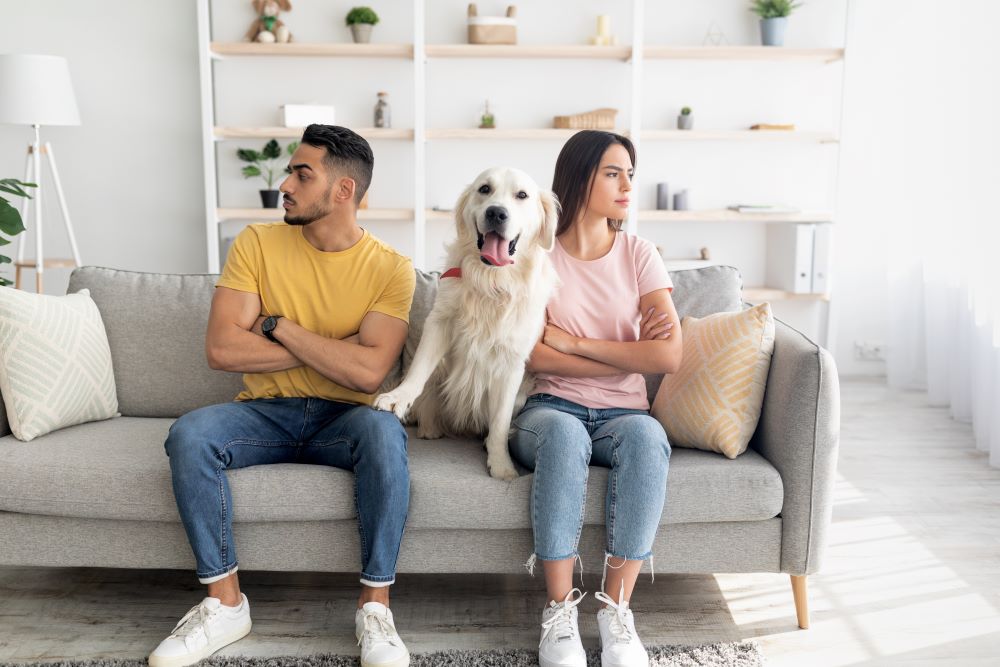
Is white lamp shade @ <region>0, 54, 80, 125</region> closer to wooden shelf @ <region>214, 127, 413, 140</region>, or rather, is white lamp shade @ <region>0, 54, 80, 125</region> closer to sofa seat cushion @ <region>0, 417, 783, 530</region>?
wooden shelf @ <region>214, 127, 413, 140</region>

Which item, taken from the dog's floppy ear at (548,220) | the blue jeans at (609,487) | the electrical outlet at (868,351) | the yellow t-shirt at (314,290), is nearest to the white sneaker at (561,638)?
the blue jeans at (609,487)

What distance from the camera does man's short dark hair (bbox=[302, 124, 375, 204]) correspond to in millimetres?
2098

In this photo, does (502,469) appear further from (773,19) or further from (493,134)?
(773,19)

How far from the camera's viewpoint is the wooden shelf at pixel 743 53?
4.33 metres

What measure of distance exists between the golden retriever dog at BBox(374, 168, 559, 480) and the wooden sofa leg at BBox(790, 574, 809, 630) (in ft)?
2.32

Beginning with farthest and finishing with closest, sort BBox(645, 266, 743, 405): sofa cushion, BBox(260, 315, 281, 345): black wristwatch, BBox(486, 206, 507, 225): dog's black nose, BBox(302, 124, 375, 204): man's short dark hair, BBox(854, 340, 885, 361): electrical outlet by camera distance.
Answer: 1. BBox(854, 340, 885, 361): electrical outlet
2. BBox(645, 266, 743, 405): sofa cushion
3. BBox(302, 124, 375, 204): man's short dark hair
4. BBox(260, 315, 281, 345): black wristwatch
5. BBox(486, 206, 507, 225): dog's black nose

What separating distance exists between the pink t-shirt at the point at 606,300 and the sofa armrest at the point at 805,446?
1.10ft

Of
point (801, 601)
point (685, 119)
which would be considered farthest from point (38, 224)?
point (801, 601)

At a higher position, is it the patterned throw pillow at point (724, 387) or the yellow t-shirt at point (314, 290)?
the yellow t-shirt at point (314, 290)

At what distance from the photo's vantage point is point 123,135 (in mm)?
4621

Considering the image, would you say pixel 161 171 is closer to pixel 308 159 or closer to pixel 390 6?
pixel 390 6

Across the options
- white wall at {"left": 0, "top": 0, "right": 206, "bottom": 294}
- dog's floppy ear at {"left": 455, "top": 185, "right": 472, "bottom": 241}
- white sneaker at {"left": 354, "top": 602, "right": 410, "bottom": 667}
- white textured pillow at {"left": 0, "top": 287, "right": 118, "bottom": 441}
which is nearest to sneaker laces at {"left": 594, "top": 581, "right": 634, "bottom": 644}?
white sneaker at {"left": 354, "top": 602, "right": 410, "bottom": 667}

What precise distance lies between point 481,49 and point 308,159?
98.2 inches

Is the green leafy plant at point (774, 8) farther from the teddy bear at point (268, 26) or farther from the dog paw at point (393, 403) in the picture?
the dog paw at point (393, 403)
